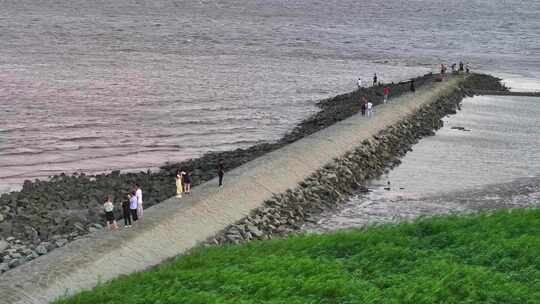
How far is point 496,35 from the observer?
124125 mm

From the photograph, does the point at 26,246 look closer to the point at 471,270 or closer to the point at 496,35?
the point at 471,270

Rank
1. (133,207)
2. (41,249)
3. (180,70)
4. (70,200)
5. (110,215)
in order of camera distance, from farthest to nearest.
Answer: (180,70) → (70,200) → (133,207) → (110,215) → (41,249)

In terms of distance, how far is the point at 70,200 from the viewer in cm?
2470

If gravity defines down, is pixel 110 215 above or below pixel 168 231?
above

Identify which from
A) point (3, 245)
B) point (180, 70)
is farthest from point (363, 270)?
point (180, 70)

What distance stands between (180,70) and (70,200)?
4316 centimetres

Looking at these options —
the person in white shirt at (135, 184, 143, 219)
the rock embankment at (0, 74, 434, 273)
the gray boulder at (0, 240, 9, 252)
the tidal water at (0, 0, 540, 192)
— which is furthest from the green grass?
the tidal water at (0, 0, 540, 192)

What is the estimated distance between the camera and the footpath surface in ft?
51.3

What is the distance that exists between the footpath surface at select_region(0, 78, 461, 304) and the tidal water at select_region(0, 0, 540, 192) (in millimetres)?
7134

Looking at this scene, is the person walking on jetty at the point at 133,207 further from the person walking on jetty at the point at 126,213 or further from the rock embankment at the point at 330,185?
the rock embankment at the point at 330,185

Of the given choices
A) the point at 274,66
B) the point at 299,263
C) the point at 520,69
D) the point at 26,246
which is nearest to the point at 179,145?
the point at 26,246

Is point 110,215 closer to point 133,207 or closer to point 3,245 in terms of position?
point 133,207

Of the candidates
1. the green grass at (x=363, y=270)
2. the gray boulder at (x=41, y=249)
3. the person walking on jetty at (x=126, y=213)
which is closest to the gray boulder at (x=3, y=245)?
the gray boulder at (x=41, y=249)

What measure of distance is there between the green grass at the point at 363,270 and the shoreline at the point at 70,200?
3917mm
